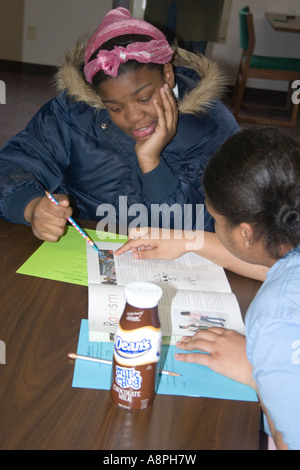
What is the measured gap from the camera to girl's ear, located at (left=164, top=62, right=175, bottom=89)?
1.43 meters

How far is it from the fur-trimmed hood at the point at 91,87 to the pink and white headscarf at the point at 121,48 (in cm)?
6

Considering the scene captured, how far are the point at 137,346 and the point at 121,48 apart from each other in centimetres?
85

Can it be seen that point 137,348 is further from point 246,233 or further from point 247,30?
point 247,30

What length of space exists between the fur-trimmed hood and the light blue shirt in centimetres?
86

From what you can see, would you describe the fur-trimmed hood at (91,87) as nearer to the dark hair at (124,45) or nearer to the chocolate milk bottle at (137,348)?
the dark hair at (124,45)

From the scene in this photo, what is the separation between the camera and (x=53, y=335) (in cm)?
89

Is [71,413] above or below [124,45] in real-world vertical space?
below

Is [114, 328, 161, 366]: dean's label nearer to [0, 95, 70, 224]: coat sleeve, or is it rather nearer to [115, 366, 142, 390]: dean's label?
[115, 366, 142, 390]: dean's label

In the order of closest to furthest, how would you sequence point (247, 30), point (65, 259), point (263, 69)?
point (65, 259) < point (247, 30) < point (263, 69)

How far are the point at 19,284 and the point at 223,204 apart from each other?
441 mm

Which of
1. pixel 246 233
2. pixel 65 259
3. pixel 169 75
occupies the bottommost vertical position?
pixel 65 259

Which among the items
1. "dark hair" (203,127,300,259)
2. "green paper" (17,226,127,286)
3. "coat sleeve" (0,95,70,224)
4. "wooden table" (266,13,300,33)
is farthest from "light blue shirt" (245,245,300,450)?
"wooden table" (266,13,300,33)

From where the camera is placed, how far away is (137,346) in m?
0.72

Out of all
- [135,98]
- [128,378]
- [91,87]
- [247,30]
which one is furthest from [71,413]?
[247,30]
